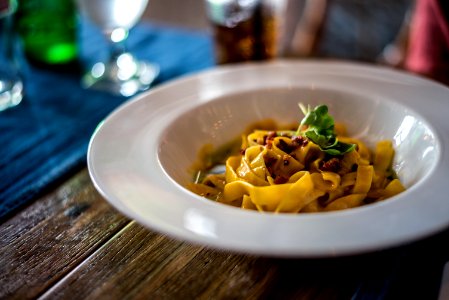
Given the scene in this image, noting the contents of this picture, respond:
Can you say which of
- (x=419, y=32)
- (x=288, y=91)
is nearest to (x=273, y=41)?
(x=288, y=91)

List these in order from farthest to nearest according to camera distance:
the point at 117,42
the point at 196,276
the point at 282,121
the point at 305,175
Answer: the point at 117,42 → the point at 282,121 → the point at 305,175 → the point at 196,276

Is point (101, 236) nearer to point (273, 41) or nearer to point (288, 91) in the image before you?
point (288, 91)

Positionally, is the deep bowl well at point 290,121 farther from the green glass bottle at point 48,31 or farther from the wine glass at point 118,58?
the green glass bottle at point 48,31

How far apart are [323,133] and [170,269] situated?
0.39 m

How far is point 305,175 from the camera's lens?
0.96m

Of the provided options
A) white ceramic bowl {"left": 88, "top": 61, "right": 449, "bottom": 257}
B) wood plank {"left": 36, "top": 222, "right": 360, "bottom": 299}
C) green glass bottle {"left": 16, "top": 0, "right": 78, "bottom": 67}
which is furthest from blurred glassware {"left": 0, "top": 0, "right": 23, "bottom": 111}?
wood plank {"left": 36, "top": 222, "right": 360, "bottom": 299}

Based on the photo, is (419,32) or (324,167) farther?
(419,32)

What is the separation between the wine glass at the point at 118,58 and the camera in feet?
5.08

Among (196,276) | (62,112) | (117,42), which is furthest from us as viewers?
(117,42)

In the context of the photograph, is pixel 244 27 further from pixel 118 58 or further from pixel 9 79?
pixel 9 79

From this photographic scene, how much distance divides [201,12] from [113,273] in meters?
2.81

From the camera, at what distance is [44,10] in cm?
167

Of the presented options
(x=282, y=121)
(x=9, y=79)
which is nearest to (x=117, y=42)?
(x=9, y=79)

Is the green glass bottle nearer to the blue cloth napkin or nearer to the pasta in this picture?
the blue cloth napkin
